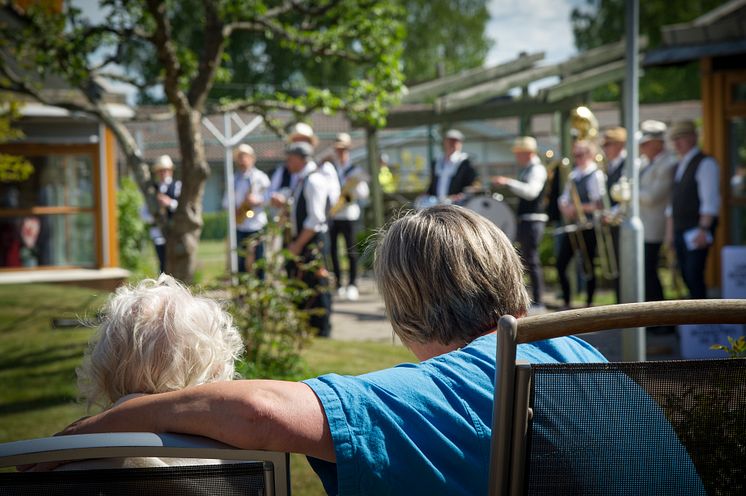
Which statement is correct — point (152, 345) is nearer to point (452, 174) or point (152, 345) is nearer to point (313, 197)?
point (313, 197)

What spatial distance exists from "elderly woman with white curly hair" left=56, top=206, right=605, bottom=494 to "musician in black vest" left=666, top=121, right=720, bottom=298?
652 centimetres

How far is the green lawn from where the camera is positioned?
527 centimetres

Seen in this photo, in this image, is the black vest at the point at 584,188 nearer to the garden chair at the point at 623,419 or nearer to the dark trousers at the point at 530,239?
the dark trousers at the point at 530,239

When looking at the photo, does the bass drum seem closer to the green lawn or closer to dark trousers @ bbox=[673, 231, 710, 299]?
dark trousers @ bbox=[673, 231, 710, 299]

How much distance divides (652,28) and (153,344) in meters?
37.0

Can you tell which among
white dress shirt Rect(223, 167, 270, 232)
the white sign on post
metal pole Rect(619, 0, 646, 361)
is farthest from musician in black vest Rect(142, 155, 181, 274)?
metal pole Rect(619, 0, 646, 361)

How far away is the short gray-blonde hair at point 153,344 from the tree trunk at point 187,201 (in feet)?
16.1

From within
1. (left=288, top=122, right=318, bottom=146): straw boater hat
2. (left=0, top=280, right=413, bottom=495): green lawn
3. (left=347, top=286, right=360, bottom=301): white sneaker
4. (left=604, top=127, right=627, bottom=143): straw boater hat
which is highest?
(left=288, top=122, right=318, bottom=146): straw boater hat

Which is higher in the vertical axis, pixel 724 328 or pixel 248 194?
pixel 248 194

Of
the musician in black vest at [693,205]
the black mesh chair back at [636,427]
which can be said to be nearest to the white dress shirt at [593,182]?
the musician in black vest at [693,205]

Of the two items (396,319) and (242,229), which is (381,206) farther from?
(396,319)

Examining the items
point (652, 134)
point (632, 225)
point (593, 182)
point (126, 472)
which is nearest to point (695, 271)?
point (652, 134)

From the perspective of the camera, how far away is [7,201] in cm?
1373

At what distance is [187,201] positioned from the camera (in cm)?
670
